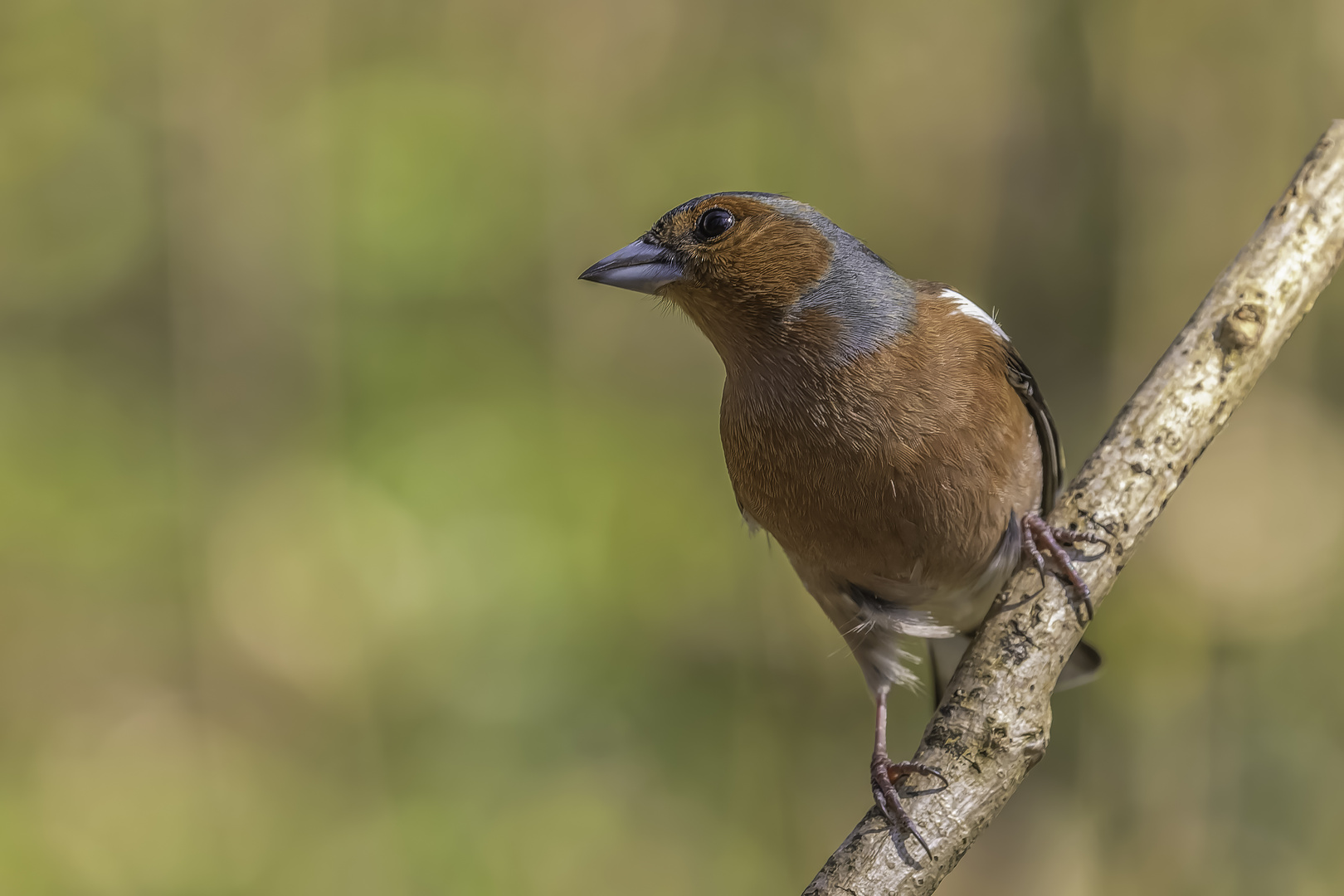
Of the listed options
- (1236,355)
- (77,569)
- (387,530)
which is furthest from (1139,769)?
(77,569)

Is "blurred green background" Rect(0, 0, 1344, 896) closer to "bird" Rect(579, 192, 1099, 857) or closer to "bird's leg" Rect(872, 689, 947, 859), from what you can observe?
"bird" Rect(579, 192, 1099, 857)

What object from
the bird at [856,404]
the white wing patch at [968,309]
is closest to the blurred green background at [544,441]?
the white wing patch at [968,309]

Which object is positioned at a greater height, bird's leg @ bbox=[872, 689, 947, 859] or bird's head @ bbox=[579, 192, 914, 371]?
bird's head @ bbox=[579, 192, 914, 371]

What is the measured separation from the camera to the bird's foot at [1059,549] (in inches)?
72.6

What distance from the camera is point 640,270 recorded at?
85.0 inches

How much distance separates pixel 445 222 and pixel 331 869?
110 inches

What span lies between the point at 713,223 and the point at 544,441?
8.35ft

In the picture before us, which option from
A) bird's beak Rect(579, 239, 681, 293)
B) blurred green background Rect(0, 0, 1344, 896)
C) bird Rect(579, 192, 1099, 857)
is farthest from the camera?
blurred green background Rect(0, 0, 1344, 896)

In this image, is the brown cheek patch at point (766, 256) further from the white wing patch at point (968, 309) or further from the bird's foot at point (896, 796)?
the bird's foot at point (896, 796)

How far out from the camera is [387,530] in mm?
4340

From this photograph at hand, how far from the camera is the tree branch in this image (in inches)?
68.7

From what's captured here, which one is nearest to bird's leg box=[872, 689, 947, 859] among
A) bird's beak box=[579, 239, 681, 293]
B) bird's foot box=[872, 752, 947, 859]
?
bird's foot box=[872, 752, 947, 859]

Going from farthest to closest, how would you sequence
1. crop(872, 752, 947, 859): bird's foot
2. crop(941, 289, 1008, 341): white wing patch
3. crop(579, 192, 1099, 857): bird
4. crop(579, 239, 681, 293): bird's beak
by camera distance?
crop(941, 289, 1008, 341): white wing patch < crop(579, 239, 681, 293): bird's beak < crop(579, 192, 1099, 857): bird < crop(872, 752, 947, 859): bird's foot

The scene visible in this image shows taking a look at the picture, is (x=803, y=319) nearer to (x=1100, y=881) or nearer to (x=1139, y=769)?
(x=1139, y=769)
